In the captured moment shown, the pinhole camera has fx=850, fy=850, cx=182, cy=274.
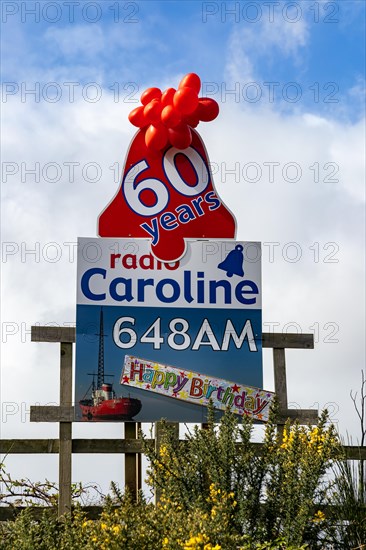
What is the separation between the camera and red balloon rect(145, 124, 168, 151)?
9617 millimetres

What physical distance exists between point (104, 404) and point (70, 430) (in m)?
0.44

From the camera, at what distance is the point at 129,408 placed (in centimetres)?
891

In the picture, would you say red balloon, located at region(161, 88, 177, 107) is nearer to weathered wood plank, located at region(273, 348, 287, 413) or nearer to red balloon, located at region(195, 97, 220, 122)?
red balloon, located at region(195, 97, 220, 122)

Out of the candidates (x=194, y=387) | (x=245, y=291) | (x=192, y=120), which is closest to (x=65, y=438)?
(x=194, y=387)

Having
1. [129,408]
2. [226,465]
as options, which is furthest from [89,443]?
[226,465]

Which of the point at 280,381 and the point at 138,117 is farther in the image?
the point at 138,117

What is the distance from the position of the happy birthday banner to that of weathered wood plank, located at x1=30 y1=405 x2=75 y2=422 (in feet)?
2.27

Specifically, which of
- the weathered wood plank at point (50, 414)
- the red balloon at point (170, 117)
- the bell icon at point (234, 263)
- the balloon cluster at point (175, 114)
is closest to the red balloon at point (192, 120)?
the balloon cluster at point (175, 114)

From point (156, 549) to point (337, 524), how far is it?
2082 mm

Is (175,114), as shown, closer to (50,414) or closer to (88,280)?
(88,280)

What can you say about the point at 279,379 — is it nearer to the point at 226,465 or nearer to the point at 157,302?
the point at 157,302

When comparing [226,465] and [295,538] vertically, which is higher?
[226,465]

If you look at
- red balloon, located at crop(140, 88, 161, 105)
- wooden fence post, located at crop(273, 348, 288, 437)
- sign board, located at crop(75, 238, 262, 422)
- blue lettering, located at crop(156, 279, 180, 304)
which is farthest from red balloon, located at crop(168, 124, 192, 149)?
wooden fence post, located at crop(273, 348, 288, 437)

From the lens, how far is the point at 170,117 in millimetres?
Result: 9625
